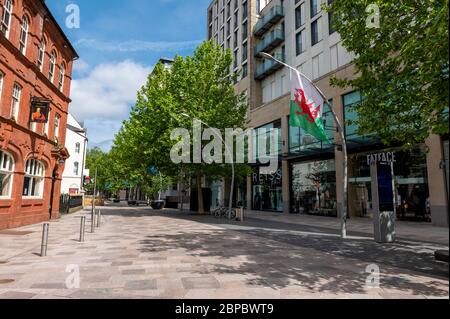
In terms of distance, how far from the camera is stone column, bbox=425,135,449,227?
58.8 feet

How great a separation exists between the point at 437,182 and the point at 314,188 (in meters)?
10.5

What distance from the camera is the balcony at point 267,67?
33.5 meters

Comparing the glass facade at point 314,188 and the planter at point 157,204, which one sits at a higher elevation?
the glass facade at point 314,188

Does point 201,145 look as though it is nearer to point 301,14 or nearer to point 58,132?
point 58,132

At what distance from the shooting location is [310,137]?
2723cm

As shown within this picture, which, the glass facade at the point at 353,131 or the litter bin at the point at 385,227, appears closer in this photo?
the litter bin at the point at 385,227

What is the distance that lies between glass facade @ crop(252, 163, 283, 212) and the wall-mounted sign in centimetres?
2196

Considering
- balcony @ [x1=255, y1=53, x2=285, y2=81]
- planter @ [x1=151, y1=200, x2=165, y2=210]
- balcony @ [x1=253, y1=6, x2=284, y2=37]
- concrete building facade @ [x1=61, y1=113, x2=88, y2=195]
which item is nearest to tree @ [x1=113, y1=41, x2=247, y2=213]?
balcony @ [x1=255, y1=53, x2=285, y2=81]

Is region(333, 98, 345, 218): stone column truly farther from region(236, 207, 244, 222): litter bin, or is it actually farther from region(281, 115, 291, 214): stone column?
region(236, 207, 244, 222): litter bin

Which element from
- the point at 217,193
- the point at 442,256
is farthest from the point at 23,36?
the point at 217,193

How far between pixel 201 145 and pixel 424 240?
15884 mm

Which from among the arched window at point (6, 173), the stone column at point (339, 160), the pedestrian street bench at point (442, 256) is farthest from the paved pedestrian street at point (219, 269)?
the stone column at point (339, 160)

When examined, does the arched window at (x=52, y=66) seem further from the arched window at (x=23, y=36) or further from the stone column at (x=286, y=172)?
the stone column at (x=286, y=172)

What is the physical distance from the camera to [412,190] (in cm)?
2006
